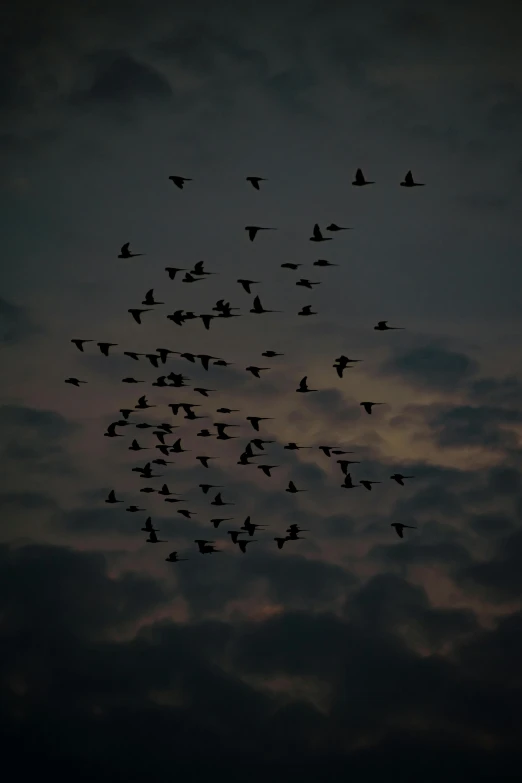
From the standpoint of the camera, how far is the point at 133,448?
142 m

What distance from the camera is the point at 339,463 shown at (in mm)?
136125

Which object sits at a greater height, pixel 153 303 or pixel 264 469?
pixel 153 303

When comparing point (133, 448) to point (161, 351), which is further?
point (133, 448)

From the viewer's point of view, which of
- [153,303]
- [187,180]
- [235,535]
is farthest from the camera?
[235,535]

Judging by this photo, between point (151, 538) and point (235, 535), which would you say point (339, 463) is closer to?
point (235, 535)

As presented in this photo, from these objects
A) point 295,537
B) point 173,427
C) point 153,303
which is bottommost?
point 295,537

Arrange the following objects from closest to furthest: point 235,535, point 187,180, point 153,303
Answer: point 187,180, point 153,303, point 235,535

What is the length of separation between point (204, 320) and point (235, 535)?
2546 centimetres

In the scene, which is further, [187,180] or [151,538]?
[151,538]

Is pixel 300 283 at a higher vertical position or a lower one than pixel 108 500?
higher

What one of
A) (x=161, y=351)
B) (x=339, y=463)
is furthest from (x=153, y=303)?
(x=339, y=463)

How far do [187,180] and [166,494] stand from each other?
35048 mm

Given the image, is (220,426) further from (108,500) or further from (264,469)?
(108,500)

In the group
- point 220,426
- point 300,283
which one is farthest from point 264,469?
point 300,283
